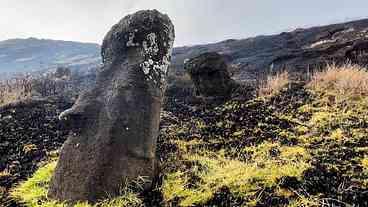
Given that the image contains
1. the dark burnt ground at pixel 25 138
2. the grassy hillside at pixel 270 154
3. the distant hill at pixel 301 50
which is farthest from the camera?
the distant hill at pixel 301 50

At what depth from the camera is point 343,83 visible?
453 inches

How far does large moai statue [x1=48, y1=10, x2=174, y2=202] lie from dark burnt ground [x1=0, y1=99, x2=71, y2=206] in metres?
1.10

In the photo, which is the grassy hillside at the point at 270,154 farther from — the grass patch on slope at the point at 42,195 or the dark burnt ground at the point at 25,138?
the dark burnt ground at the point at 25,138

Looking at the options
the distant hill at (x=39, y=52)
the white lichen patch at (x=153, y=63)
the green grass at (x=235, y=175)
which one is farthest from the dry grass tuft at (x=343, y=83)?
the distant hill at (x=39, y=52)

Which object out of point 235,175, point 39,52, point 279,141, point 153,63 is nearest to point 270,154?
point 279,141

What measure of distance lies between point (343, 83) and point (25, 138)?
7450mm

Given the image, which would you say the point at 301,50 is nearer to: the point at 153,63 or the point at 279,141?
the point at 279,141

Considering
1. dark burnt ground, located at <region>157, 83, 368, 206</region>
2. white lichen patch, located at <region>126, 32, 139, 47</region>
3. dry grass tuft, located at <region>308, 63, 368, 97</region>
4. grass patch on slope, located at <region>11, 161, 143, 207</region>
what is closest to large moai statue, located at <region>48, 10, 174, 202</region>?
white lichen patch, located at <region>126, 32, 139, 47</region>

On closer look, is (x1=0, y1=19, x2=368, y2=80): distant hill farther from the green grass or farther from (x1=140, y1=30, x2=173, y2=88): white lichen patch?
(x1=140, y1=30, x2=173, y2=88): white lichen patch

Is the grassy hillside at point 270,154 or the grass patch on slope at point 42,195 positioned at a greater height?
the grassy hillside at point 270,154

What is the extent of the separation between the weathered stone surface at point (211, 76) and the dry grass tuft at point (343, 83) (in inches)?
118

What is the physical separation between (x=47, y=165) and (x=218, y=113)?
17.7ft

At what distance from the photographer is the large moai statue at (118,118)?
6539mm

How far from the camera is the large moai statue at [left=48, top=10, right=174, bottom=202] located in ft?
21.5
